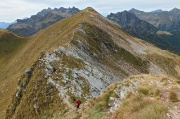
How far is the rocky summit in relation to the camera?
16.1 m

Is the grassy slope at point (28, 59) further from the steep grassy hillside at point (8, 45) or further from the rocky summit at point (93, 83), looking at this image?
the steep grassy hillside at point (8, 45)

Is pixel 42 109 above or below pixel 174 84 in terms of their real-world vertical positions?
below

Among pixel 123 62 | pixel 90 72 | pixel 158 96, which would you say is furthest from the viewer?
pixel 123 62

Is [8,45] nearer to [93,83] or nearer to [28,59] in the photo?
[28,59]

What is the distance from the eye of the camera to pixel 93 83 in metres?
45.3

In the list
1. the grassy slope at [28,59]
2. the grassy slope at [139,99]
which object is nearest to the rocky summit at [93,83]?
the grassy slope at [139,99]

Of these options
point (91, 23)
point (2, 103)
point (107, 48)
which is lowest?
point (2, 103)

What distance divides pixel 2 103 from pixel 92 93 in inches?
1146

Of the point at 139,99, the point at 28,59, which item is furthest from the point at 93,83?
the point at 28,59

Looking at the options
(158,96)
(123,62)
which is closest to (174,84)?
(158,96)

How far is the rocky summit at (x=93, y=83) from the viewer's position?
1608 centimetres

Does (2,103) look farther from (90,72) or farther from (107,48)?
(107,48)

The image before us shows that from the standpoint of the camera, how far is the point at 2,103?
197 ft

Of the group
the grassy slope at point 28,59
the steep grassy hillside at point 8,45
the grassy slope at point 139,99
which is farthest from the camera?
the steep grassy hillside at point 8,45
